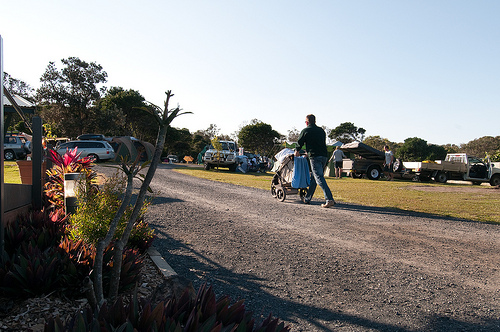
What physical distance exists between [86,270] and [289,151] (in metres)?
7.14

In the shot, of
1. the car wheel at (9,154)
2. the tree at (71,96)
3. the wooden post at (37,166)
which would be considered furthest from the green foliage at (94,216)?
the tree at (71,96)

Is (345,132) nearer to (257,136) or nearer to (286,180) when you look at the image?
(257,136)

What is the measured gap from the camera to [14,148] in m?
25.6

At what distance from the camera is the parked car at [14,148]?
2522cm

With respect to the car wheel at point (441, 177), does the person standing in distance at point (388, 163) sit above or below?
above

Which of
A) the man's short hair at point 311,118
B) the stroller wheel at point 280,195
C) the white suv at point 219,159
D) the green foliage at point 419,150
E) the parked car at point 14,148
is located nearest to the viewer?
the man's short hair at point 311,118

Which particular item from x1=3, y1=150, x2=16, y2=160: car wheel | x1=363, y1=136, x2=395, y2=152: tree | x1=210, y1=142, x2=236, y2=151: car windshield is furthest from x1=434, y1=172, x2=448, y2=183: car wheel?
x1=363, y1=136, x2=395, y2=152: tree

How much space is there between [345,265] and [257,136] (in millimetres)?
66786

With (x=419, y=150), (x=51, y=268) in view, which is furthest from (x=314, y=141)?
(x=419, y=150)

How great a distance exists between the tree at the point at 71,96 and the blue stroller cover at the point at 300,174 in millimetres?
40224

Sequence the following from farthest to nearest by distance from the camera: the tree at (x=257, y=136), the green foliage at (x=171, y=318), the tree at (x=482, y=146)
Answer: the tree at (x=257, y=136)
the tree at (x=482, y=146)
the green foliage at (x=171, y=318)

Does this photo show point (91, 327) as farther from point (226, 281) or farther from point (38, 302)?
point (226, 281)

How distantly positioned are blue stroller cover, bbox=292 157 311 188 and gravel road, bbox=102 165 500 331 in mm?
1461

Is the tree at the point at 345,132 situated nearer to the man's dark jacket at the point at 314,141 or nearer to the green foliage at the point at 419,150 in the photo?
the green foliage at the point at 419,150
